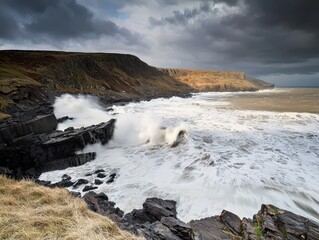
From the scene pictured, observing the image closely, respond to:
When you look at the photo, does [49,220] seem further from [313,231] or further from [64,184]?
[64,184]

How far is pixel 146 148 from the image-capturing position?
19.4m

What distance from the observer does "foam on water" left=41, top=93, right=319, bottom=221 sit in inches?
413

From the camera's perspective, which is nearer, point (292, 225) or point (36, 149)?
point (292, 225)

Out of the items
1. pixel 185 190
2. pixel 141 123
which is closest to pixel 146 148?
pixel 141 123

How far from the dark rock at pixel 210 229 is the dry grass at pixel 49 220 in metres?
2.42

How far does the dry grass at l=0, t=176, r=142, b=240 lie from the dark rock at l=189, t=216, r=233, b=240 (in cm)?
242

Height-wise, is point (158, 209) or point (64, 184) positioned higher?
point (158, 209)

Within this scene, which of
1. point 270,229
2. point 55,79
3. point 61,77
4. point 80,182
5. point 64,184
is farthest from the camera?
point 61,77

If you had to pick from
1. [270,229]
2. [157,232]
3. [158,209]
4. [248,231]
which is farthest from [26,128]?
[270,229]

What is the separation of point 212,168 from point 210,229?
24.6 feet

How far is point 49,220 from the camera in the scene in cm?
490

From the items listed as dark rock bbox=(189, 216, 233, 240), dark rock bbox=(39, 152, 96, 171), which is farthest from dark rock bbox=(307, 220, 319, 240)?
dark rock bbox=(39, 152, 96, 171)

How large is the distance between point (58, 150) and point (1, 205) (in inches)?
449

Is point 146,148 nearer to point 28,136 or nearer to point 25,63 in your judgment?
point 28,136
